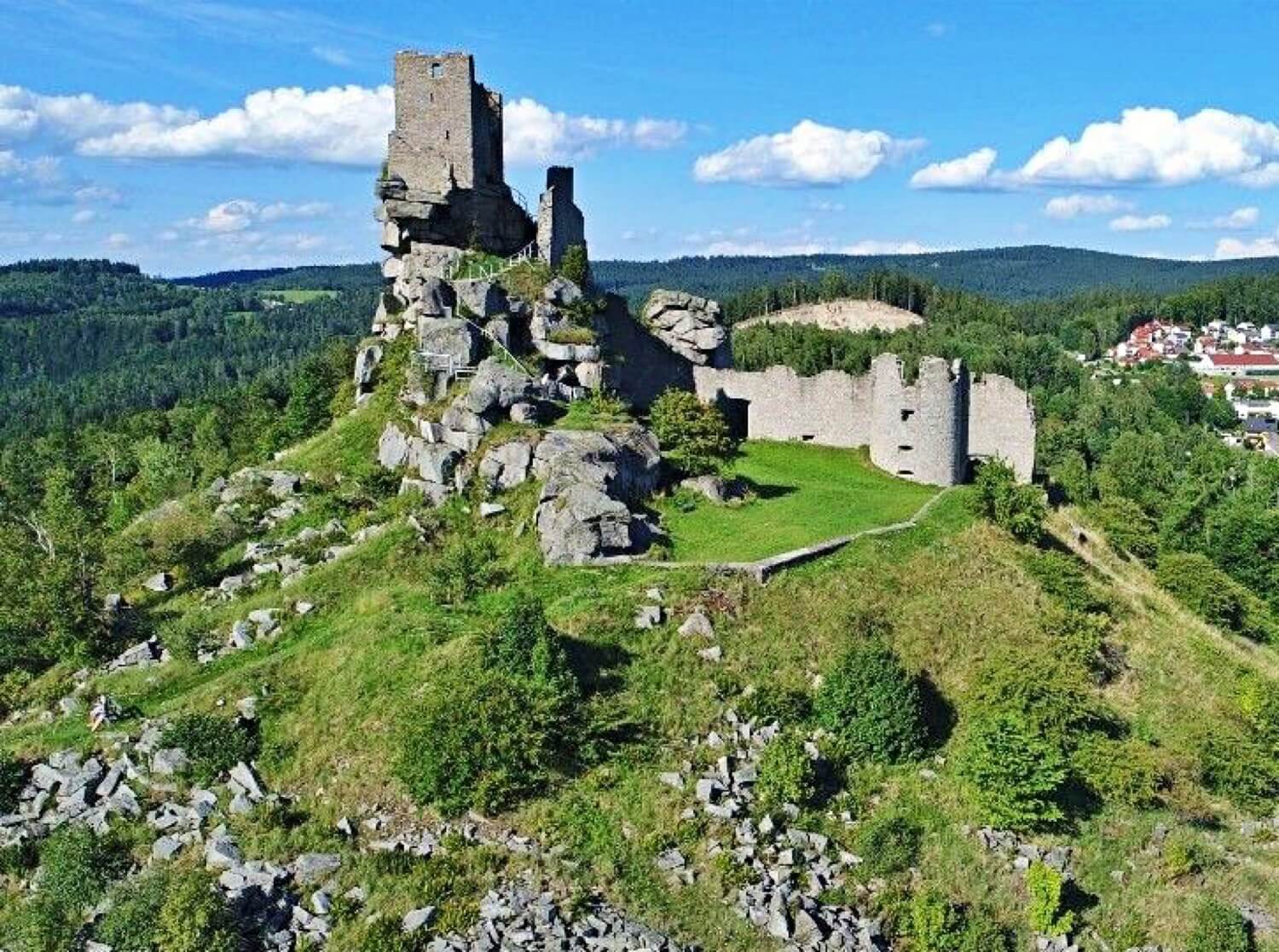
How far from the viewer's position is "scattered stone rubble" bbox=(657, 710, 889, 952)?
22281 millimetres

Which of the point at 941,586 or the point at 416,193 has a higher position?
the point at 416,193

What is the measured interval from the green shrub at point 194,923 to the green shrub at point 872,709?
1339 cm

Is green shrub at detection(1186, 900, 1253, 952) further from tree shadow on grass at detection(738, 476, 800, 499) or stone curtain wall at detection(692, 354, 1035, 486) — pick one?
stone curtain wall at detection(692, 354, 1035, 486)

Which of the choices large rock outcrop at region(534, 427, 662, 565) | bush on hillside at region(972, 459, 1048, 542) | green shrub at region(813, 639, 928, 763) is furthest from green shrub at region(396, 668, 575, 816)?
bush on hillside at region(972, 459, 1048, 542)

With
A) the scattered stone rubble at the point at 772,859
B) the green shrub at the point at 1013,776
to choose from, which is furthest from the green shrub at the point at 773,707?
the green shrub at the point at 1013,776

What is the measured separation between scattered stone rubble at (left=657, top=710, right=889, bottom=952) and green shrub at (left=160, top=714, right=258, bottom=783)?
9.26m

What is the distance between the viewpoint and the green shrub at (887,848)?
23.9 m

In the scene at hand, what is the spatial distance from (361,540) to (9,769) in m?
11.2

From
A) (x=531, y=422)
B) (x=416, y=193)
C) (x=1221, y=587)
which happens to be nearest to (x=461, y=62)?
(x=416, y=193)

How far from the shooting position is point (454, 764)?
938 inches

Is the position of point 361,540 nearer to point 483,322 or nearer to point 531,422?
point 531,422

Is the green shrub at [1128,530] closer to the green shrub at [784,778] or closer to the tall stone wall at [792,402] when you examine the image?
the tall stone wall at [792,402]

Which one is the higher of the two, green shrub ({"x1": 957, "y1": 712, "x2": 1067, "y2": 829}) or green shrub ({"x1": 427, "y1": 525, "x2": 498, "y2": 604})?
green shrub ({"x1": 427, "y1": 525, "x2": 498, "y2": 604})

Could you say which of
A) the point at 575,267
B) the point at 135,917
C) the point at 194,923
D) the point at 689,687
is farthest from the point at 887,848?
the point at 575,267
